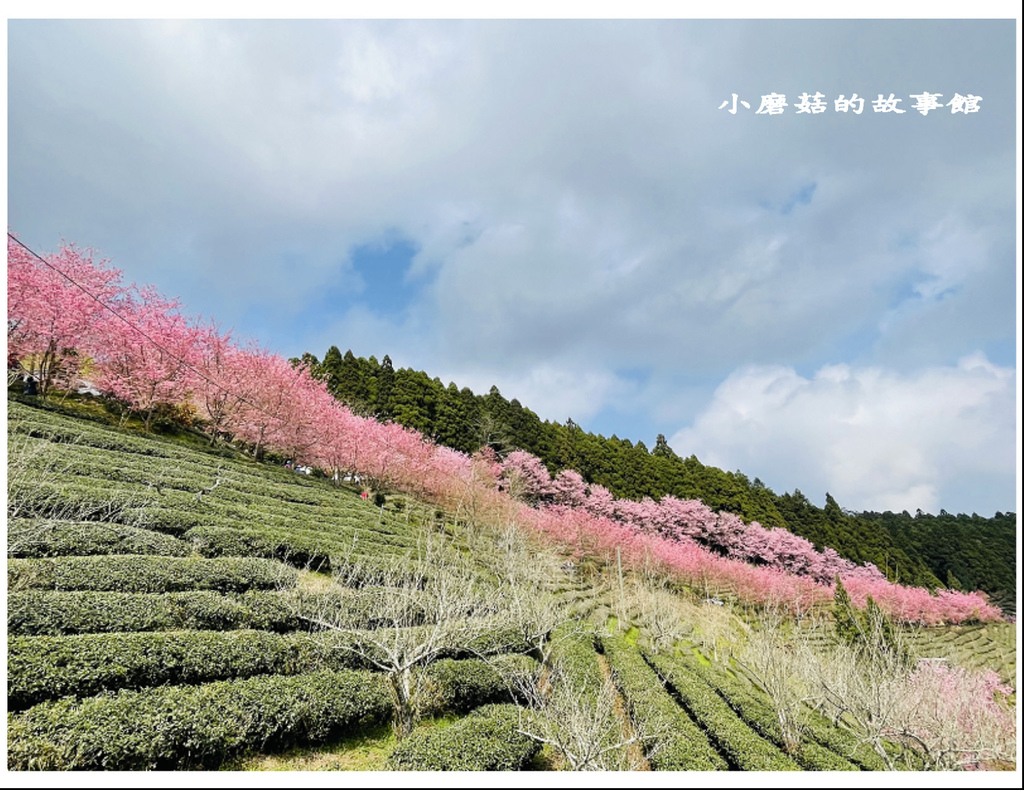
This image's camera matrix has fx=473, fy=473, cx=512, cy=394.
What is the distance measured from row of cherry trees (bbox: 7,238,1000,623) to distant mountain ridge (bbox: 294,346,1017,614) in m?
1.62

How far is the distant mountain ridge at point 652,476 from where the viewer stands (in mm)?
28500

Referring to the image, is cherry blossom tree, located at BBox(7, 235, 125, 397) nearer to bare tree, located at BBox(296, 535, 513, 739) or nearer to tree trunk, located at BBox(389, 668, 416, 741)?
bare tree, located at BBox(296, 535, 513, 739)

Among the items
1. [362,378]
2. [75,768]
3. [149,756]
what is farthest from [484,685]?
[362,378]

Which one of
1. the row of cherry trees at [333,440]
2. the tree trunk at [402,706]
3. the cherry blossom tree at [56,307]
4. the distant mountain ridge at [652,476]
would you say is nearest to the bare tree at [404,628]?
the tree trunk at [402,706]

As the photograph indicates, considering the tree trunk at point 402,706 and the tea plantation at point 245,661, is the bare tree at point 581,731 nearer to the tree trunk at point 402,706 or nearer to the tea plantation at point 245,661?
the tea plantation at point 245,661

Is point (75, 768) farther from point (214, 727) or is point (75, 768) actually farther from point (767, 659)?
point (767, 659)

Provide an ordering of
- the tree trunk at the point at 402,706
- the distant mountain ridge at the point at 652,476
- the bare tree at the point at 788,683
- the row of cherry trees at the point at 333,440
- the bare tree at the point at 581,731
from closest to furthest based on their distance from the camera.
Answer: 1. the bare tree at the point at 581,731
2. the tree trunk at the point at 402,706
3. the bare tree at the point at 788,683
4. the row of cherry trees at the point at 333,440
5. the distant mountain ridge at the point at 652,476

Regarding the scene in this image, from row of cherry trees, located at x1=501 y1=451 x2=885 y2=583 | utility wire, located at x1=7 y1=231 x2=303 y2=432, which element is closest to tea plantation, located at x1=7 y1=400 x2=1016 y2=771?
utility wire, located at x1=7 y1=231 x2=303 y2=432

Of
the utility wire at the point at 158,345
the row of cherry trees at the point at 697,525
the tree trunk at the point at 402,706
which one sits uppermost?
the utility wire at the point at 158,345

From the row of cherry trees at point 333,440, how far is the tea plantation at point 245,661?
124 inches

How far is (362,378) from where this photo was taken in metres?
30.0

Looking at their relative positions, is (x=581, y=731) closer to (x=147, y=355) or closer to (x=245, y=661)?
(x=245, y=661)

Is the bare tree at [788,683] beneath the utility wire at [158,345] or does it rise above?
beneath

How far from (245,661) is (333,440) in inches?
599
